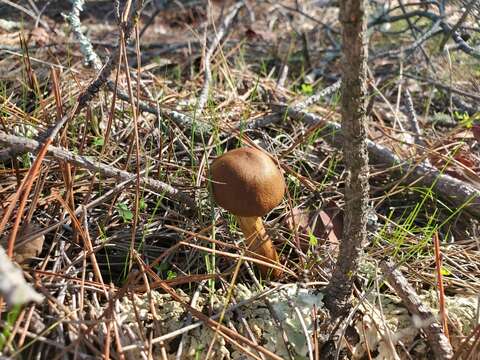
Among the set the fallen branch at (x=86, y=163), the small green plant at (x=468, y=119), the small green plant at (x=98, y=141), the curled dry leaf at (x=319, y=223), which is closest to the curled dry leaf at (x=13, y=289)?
the fallen branch at (x=86, y=163)

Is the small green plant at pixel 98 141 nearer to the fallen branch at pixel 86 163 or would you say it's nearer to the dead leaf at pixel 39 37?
the fallen branch at pixel 86 163

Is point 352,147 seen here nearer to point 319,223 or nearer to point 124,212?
point 319,223

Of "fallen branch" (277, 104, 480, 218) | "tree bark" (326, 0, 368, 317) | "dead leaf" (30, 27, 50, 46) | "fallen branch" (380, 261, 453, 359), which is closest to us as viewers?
"tree bark" (326, 0, 368, 317)

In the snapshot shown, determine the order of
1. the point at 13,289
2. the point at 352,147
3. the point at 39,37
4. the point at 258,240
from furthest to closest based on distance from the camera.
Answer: the point at 39,37, the point at 258,240, the point at 352,147, the point at 13,289

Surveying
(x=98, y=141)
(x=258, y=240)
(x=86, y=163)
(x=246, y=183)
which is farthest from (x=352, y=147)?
(x=98, y=141)

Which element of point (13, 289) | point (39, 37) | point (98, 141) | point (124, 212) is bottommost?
point (124, 212)

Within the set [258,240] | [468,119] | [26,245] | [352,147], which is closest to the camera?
[352,147]

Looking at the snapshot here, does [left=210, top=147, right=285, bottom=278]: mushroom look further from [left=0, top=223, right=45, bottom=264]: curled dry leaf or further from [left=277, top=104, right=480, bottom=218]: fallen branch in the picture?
[left=277, top=104, right=480, bottom=218]: fallen branch

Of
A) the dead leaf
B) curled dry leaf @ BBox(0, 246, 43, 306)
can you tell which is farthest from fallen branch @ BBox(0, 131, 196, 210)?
the dead leaf
